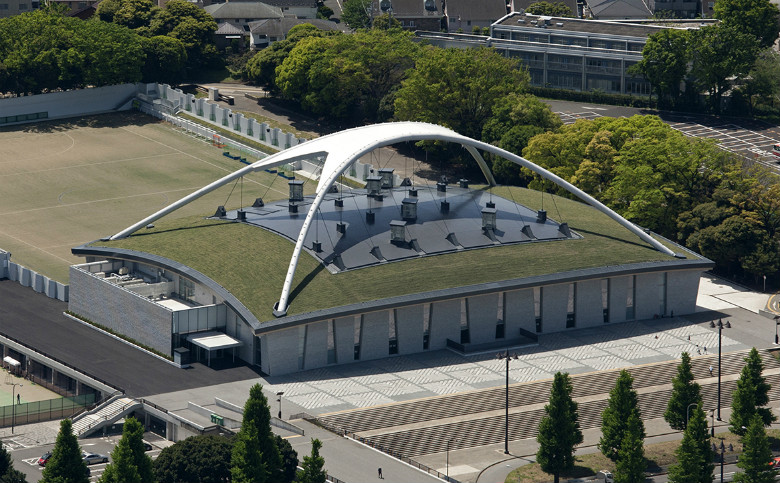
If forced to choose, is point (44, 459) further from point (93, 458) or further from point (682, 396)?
point (682, 396)

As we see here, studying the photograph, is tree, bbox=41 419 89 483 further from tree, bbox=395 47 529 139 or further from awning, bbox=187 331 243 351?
tree, bbox=395 47 529 139

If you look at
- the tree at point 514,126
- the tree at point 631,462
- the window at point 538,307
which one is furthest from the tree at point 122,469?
the tree at point 514,126

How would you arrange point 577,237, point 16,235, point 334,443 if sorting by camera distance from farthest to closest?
point 16,235, point 577,237, point 334,443

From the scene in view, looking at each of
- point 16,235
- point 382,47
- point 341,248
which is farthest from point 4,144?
point 341,248

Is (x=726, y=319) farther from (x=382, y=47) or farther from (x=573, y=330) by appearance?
(x=382, y=47)

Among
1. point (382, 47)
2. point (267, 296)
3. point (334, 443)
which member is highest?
point (382, 47)

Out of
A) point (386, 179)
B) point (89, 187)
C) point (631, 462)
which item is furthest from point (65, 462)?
point (89, 187)

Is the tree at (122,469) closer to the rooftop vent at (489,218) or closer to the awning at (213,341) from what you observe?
the awning at (213,341)
